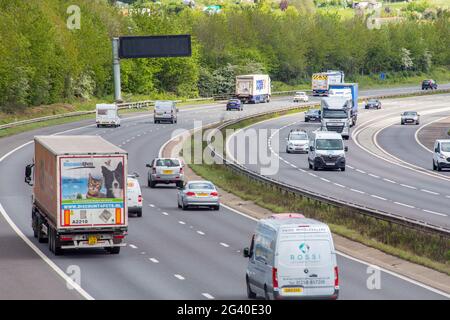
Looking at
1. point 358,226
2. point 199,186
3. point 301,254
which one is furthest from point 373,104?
point 301,254

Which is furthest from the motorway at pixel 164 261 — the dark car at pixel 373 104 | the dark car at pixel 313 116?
the dark car at pixel 373 104

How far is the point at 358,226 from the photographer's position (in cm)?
4319

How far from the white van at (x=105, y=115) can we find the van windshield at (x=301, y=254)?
7821 centimetres

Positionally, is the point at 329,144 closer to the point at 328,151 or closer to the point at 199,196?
the point at 328,151

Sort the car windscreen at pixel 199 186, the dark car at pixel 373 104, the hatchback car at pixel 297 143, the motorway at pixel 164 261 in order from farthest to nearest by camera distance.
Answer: the dark car at pixel 373 104
the hatchback car at pixel 297 143
the car windscreen at pixel 199 186
the motorway at pixel 164 261

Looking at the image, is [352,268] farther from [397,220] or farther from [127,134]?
[127,134]

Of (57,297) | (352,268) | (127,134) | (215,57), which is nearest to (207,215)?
(352,268)

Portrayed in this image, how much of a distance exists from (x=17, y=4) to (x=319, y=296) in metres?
102

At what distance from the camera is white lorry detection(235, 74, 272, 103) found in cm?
14050

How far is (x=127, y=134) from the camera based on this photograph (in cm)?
9794

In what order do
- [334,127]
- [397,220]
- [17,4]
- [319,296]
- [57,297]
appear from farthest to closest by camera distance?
[17,4]
[334,127]
[397,220]
[57,297]
[319,296]

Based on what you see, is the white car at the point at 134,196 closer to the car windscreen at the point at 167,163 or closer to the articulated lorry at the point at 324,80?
the car windscreen at the point at 167,163

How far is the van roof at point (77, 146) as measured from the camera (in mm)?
36625

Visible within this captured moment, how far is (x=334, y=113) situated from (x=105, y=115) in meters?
22.7
